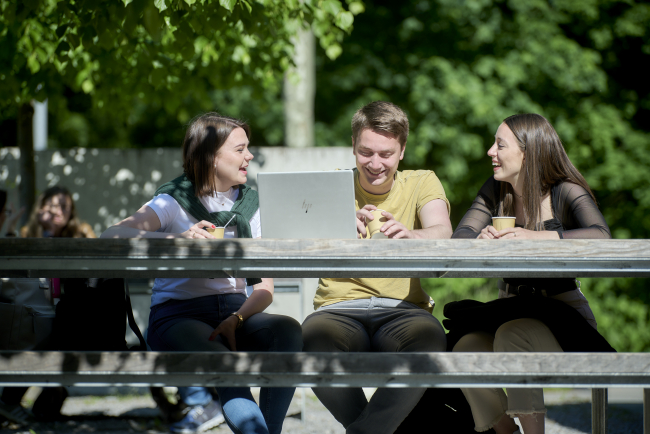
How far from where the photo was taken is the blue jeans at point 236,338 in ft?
7.77

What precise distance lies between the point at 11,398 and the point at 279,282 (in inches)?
75.2

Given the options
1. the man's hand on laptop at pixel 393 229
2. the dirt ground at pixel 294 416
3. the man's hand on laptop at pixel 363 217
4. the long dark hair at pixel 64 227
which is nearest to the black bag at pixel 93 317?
the man's hand on laptop at pixel 363 217

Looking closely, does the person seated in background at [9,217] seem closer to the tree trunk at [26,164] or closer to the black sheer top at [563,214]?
the tree trunk at [26,164]

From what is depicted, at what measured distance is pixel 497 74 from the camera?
9.19 metres

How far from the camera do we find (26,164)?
4973 mm

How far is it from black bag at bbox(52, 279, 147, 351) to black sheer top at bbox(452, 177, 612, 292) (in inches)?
59.6

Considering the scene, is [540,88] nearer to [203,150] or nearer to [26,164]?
[26,164]

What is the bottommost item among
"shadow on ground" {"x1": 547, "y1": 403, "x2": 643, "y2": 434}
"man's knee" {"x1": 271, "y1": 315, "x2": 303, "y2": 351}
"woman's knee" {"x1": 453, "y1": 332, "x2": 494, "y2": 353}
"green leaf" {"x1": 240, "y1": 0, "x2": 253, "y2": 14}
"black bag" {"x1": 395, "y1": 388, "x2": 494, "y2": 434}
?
"shadow on ground" {"x1": 547, "y1": 403, "x2": 643, "y2": 434}

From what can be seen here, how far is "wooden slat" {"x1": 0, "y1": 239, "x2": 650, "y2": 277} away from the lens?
2006 mm

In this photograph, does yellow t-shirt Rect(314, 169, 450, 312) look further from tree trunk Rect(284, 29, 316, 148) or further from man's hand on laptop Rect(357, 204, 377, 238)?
tree trunk Rect(284, 29, 316, 148)

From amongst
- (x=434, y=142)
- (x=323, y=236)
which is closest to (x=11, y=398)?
(x=323, y=236)

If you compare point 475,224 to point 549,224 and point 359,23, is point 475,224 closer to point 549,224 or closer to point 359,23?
point 549,224

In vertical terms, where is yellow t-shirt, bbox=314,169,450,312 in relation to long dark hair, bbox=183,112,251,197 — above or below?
below

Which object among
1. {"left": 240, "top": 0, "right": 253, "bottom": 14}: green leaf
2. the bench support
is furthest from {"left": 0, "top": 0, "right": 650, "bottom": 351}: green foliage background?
the bench support
